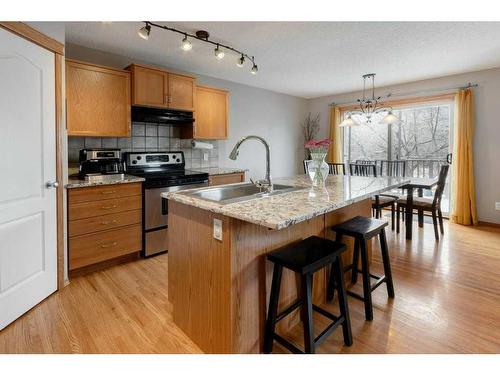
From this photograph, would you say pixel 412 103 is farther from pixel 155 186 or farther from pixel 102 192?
pixel 102 192

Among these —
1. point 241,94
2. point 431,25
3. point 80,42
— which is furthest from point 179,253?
point 241,94

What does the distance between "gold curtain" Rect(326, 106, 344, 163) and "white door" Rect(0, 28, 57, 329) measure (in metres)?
4.81

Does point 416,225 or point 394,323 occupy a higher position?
point 416,225

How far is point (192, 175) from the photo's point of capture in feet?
11.2

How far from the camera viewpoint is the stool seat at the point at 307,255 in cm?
146

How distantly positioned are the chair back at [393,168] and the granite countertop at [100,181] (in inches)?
172

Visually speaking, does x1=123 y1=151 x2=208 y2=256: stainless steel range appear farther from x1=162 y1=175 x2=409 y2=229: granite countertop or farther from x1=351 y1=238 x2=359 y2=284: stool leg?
x1=351 y1=238 x2=359 y2=284: stool leg

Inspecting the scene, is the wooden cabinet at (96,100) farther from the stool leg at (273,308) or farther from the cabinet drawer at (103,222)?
the stool leg at (273,308)

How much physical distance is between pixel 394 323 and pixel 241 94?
4106 mm

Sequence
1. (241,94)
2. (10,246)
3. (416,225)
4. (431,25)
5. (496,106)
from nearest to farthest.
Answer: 1. (10,246)
2. (431,25)
3. (496,106)
4. (416,225)
5. (241,94)

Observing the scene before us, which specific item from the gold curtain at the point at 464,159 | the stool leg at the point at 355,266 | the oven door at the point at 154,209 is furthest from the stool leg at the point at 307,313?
the gold curtain at the point at 464,159

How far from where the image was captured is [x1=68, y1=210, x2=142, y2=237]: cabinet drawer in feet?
8.47

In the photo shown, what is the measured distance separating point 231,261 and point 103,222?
185 centimetres
